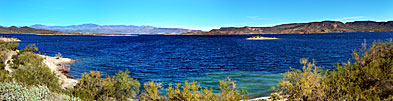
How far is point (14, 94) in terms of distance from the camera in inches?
285

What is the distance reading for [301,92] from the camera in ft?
30.0

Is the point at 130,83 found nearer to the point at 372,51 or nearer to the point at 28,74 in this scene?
the point at 28,74

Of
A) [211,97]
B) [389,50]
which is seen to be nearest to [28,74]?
[211,97]

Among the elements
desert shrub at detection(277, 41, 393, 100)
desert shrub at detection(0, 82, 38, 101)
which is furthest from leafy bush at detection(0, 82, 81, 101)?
desert shrub at detection(277, 41, 393, 100)

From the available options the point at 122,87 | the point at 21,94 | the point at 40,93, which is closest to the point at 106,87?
the point at 122,87

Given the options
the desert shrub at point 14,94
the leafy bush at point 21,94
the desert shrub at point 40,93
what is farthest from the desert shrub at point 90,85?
the desert shrub at point 14,94

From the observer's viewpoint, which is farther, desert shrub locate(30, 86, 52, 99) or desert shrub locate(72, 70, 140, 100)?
desert shrub locate(72, 70, 140, 100)

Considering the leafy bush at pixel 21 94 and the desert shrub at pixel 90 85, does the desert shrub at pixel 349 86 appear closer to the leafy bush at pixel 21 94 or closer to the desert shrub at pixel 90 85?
the leafy bush at pixel 21 94

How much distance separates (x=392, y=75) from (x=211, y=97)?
25.1 feet

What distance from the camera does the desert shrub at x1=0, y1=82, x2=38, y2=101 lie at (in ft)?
22.7

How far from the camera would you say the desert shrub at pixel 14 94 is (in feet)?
22.7

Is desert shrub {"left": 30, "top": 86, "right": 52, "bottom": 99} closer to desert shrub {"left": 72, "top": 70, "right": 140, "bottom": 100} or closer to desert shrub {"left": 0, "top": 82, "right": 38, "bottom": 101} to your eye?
desert shrub {"left": 0, "top": 82, "right": 38, "bottom": 101}

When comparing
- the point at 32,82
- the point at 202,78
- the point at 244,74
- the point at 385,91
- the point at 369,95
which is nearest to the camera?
the point at 369,95

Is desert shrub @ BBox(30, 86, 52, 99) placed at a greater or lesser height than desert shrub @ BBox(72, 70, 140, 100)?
greater
